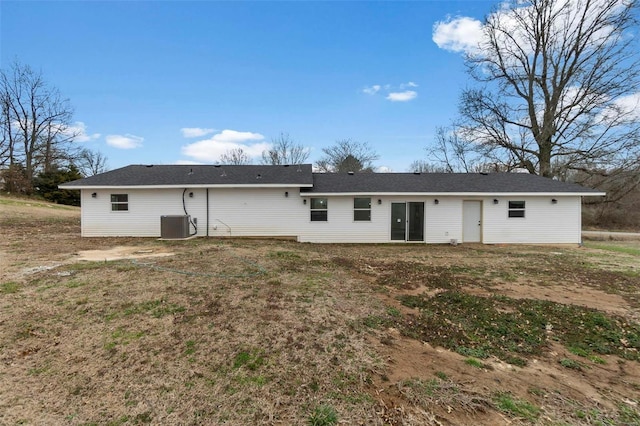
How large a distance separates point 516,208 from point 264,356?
42.6 ft

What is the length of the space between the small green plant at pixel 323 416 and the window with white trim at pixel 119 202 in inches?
498

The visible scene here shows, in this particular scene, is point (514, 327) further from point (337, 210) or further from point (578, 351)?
point (337, 210)

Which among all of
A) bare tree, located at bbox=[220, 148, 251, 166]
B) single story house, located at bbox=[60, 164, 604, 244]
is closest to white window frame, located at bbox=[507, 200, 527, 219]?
single story house, located at bbox=[60, 164, 604, 244]

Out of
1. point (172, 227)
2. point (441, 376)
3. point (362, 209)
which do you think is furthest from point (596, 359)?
point (172, 227)

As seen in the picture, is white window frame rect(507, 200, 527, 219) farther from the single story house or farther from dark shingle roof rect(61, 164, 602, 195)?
dark shingle roof rect(61, 164, 602, 195)

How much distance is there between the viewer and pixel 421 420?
2.13 m

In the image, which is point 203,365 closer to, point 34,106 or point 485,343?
point 485,343

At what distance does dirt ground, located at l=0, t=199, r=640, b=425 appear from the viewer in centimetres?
226

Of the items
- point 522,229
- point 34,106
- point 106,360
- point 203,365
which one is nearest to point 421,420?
point 203,365

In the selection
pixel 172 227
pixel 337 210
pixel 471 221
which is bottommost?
pixel 172 227

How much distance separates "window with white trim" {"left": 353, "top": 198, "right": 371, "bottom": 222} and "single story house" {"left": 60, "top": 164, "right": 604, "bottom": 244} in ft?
0.14

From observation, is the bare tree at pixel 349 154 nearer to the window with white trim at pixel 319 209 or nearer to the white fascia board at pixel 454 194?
the window with white trim at pixel 319 209

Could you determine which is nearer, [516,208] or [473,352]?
[473,352]

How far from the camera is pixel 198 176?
1254 cm
